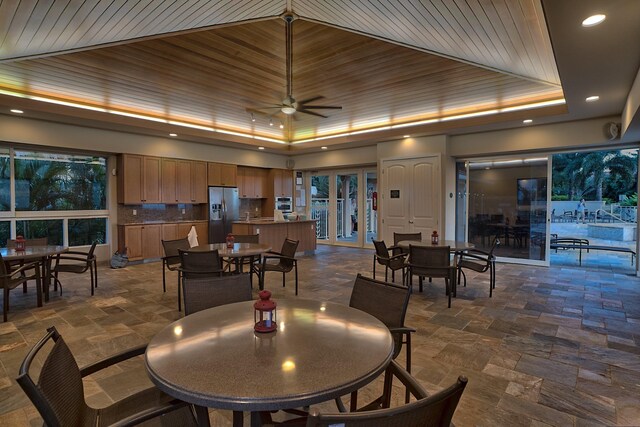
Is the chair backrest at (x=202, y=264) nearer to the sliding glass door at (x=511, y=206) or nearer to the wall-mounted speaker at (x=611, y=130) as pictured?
the sliding glass door at (x=511, y=206)

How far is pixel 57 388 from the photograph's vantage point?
3.93ft

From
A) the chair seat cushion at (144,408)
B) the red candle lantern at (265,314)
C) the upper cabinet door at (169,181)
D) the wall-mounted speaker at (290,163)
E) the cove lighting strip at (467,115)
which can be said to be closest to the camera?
the chair seat cushion at (144,408)

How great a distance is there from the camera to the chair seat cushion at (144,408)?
1.42 meters

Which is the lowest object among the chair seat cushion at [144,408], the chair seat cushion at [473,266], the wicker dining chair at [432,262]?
the chair seat cushion at [144,408]

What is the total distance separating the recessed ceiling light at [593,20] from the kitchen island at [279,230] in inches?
238

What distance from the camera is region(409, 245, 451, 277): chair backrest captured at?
4270 millimetres

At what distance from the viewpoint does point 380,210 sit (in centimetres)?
834

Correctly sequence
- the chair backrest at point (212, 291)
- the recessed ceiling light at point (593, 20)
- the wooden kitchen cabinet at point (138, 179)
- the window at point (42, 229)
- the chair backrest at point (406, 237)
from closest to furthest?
→ the chair backrest at point (212, 291)
the recessed ceiling light at point (593, 20)
the chair backrest at point (406, 237)
the window at point (42, 229)
the wooden kitchen cabinet at point (138, 179)

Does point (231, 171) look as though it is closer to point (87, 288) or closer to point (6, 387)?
point (87, 288)

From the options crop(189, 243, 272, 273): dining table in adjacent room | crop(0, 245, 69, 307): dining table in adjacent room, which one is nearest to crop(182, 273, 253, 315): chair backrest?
crop(189, 243, 272, 273): dining table in adjacent room

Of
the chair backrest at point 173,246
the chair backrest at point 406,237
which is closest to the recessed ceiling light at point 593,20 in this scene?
the chair backrest at point 406,237

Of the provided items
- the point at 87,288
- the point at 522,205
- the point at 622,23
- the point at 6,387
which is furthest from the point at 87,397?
the point at 522,205

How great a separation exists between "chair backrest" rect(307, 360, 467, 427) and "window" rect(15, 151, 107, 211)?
314 inches

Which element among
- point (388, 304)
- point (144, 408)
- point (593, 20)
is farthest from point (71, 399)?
point (593, 20)
